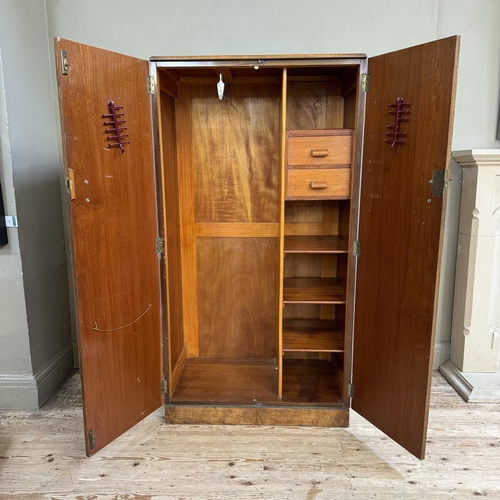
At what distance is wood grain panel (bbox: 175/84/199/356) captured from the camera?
246 cm

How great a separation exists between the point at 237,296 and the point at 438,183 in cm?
148

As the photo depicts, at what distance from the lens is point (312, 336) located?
242cm

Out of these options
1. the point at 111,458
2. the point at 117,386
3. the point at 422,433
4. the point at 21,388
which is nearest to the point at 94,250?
the point at 117,386

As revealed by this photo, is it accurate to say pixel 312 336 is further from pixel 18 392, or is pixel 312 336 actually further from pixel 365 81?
pixel 18 392

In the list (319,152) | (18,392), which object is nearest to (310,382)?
(319,152)

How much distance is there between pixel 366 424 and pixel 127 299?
59.6 inches

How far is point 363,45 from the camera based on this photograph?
249cm

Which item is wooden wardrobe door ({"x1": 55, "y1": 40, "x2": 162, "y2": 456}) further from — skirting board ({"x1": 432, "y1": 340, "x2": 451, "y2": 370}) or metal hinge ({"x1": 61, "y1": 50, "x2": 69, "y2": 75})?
skirting board ({"x1": 432, "y1": 340, "x2": 451, "y2": 370})

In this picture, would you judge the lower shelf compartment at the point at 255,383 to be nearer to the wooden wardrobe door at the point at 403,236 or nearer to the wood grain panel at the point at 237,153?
the wooden wardrobe door at the point at 403,236

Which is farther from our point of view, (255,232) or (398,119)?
(255,232)

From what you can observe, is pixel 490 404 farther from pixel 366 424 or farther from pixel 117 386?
pixel 117 386

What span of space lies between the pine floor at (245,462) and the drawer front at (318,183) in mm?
1302

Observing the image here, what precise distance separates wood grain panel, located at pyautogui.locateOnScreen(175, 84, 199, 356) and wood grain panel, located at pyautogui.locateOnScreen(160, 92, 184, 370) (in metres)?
0.04

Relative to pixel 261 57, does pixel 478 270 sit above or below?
below
